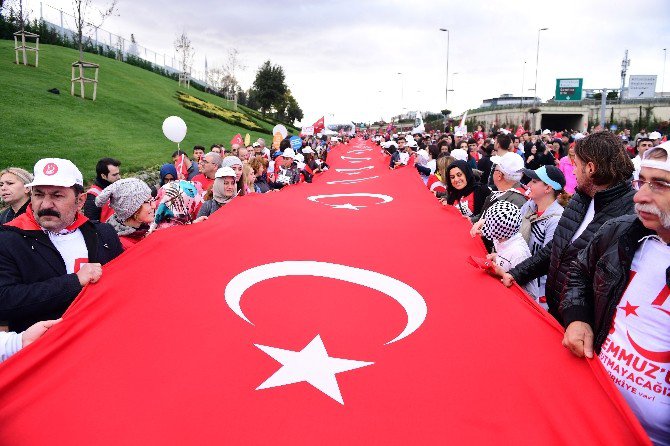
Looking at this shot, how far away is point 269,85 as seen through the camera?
65375 millimetres

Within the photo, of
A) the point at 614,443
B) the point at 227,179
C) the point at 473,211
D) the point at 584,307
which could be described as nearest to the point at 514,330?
the point at 584,307

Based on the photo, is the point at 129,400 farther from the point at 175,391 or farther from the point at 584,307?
the point at 584,307

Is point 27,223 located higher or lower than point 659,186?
lower

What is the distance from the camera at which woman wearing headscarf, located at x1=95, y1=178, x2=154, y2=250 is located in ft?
13.1

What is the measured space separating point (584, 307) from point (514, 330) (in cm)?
40

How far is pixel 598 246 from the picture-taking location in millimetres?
2369

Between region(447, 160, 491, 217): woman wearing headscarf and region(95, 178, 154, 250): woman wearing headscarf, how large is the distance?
385 cm

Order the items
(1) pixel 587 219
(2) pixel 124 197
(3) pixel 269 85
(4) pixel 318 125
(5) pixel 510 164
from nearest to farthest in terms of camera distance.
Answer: (1) pixel 587 219 → (2) pixel 124 197 → (5) pixel 510 164 → (4) pixel 318 125 → (3) pixel 269 85

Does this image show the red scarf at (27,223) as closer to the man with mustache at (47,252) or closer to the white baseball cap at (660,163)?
the man with mustache at (47,252)

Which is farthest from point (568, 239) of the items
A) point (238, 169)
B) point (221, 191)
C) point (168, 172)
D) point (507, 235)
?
point (168, 172)

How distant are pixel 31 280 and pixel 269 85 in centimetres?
6613

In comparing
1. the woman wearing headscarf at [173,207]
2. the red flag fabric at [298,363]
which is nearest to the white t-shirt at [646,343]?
the red flag fabric at [298,363]

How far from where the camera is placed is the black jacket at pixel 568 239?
2.84 m

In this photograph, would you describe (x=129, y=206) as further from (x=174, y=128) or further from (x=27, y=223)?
(x=174, y=128)
